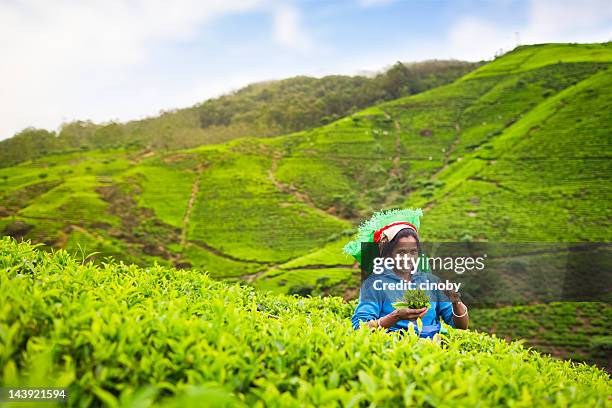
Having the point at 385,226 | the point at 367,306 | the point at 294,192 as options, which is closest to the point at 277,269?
the point at 294,192

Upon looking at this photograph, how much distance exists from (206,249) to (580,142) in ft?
82.2

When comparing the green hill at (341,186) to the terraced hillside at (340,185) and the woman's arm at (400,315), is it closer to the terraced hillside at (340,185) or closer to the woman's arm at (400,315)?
the terraced hillside at (340,185)

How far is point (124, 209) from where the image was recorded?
29.7 meters

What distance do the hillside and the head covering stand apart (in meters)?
43.6

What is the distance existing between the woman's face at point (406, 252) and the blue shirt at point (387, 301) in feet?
0.27

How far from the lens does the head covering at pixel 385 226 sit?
328 centimetres

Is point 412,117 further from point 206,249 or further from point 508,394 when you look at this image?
point 508,394

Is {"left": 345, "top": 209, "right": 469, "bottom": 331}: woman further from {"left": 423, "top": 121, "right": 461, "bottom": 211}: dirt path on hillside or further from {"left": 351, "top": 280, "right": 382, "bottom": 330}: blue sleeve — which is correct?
{"left": 423, "top": 121, "right": 461, "bottom": 211}: dirt path on hillside

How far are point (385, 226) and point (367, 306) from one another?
2.39 ft

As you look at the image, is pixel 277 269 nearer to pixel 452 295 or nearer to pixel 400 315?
pixel 452 295

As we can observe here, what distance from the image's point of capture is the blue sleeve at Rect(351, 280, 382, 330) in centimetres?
297

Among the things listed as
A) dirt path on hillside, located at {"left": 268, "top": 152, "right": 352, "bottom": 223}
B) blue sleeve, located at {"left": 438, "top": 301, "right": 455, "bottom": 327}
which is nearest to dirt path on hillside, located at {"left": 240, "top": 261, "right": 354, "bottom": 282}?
dirt path on hillside, located at {"left": 268, "top": 152, "right": 352, "bottom": 223}

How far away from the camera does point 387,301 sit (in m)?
3.10

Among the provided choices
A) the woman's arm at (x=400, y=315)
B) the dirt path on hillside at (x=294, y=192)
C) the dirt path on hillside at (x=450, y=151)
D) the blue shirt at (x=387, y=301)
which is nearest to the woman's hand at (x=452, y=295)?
the blue shirt at (x=387, y=301)
